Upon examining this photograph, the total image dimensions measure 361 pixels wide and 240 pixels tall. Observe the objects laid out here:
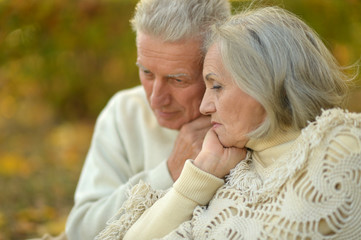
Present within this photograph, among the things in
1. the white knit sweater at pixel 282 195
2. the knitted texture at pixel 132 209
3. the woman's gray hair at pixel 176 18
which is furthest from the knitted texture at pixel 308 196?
the woman's gray hair at pixel 176 18

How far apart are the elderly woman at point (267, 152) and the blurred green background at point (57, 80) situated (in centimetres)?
213

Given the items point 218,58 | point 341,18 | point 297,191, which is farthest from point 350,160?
point 341,18

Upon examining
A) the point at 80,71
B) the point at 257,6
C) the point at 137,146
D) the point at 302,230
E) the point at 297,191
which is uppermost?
the point at 80,71

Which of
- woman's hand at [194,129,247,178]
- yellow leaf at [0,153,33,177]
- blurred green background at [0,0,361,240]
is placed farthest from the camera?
yellow leaf at [0,153,33,177]

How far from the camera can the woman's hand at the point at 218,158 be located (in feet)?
7.34

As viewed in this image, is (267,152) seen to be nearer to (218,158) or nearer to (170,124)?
(218,158)

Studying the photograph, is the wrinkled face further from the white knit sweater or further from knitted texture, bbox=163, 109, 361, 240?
knitted texture, bbox=163, 109, 361, 240

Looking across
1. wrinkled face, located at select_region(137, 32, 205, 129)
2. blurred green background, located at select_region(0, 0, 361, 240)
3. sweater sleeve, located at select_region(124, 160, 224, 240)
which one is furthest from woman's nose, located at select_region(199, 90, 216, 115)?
blurred green background, located at select_region(0, 0, 361, 240)

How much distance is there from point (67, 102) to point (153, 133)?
13.3 feet

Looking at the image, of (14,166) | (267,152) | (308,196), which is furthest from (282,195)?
(14,166)

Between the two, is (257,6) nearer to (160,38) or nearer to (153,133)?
(160,38)

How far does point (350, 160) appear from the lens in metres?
1.88

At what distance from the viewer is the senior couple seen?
191 centimetres

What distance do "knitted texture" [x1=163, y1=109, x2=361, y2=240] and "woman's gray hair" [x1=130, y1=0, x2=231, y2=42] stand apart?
89 cm
